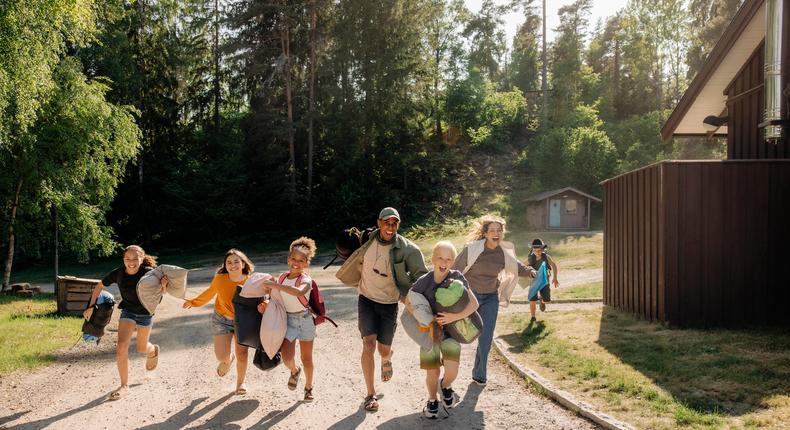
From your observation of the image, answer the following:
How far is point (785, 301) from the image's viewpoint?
1002 cm

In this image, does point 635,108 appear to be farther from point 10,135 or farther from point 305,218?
point 10,135

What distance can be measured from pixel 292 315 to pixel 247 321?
0.50 metres

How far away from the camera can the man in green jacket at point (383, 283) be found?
6.18m

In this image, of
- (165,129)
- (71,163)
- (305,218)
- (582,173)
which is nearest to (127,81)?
(165,129)

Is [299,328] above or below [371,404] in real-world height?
above

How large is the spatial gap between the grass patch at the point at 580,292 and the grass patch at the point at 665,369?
4.16 meters

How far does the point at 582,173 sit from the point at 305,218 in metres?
19.6

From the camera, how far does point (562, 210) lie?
36688 mm

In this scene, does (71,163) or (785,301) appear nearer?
(785,301)

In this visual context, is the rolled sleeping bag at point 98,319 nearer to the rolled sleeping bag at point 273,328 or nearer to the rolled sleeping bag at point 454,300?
the rolled sleeping bag at point 273,328

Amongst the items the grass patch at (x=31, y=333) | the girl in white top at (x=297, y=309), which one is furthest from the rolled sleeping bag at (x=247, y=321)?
the grass patch at (x=31, y=333)

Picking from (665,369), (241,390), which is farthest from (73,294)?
(665,369)

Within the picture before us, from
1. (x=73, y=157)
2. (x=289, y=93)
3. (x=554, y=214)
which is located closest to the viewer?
(x=73, y=157)

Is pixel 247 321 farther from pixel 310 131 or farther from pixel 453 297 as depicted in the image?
pixel 310 131
